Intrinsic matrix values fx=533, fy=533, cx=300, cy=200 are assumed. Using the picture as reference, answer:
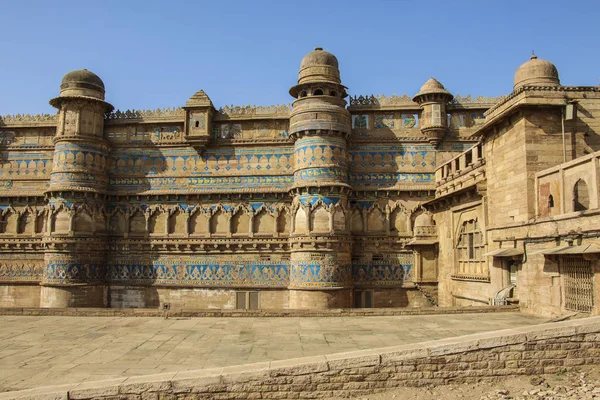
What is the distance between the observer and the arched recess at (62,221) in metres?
22.6

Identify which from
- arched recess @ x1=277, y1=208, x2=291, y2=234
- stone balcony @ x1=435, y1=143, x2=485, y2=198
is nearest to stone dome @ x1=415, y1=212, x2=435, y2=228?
stone balcony @ x1=435, y1=143, x2=485, y2=198

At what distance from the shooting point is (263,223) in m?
23.1

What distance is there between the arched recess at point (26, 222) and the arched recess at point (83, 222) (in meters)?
3.21

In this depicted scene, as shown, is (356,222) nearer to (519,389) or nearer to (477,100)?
(477,100)

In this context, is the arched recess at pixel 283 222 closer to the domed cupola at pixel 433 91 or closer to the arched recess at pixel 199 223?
the arched recess at pixel 199 223

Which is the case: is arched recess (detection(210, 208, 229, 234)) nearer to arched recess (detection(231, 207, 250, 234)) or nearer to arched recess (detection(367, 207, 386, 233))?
arched recess (detection(231, 207, 250, 234))

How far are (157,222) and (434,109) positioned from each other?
13.0m

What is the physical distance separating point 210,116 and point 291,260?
24.3ft

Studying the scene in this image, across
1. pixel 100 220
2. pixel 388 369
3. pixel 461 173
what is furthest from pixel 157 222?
pixel 388 369

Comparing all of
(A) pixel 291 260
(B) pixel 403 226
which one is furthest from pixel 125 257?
(B) pixel 403 226

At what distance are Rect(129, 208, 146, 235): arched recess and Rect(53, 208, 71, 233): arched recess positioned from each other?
260 cm

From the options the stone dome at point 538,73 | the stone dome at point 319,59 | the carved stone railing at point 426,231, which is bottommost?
the carved stone railing at point 426,231

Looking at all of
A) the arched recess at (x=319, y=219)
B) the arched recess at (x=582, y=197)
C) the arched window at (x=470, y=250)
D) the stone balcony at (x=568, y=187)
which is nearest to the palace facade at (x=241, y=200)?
the arched recess at (x=319, y=219)

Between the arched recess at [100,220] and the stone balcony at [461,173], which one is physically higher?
the stone balcony at [461,173]
